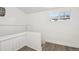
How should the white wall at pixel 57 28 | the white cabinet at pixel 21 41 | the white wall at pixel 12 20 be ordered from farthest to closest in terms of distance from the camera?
the white wall at pixel 12 20, the white wall at pixel 57 28, the white cabinet at pixel 21 41

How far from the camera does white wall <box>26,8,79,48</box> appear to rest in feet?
6.25

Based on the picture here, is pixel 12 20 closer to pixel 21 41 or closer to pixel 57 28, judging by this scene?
pixel 21 41

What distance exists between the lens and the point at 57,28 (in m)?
2.00

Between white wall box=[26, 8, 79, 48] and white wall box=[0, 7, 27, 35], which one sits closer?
white wall box=[26, 8, 79, 48]

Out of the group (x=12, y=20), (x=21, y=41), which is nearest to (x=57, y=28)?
(x=21, y=41)

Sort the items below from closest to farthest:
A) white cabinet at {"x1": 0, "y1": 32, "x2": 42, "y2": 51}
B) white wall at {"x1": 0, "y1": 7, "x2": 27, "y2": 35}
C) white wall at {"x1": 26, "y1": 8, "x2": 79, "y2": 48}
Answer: white cabinet at {"x1": 0, "y1": 32, "x2": 42, "y2": 51}, white wall at {"x1": 26, "y1": 8, "x2": 79, "y2": 48}, white wall at {"x1": 0, "y1": 7, "x2": 27, "y2": 35}

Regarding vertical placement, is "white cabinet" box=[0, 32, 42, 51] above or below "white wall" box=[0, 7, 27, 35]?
below

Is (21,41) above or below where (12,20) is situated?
below

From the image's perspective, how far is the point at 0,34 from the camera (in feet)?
6.37

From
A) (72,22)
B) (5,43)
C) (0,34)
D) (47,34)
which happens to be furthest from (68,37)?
(0,34)

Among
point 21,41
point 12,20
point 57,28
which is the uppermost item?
point 12,20

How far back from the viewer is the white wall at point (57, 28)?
6.25 ft
